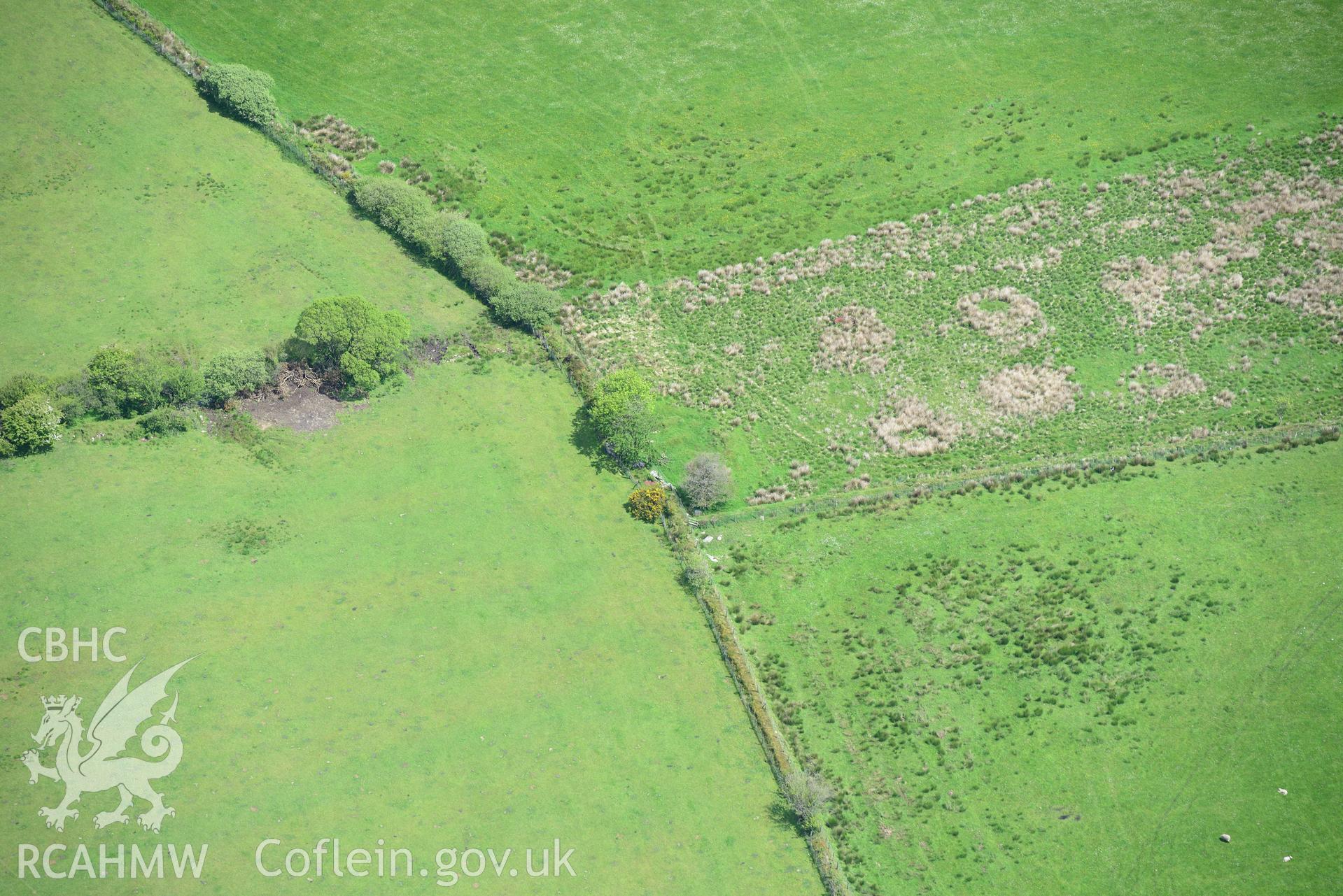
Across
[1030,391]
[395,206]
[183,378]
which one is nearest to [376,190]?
[395,206]

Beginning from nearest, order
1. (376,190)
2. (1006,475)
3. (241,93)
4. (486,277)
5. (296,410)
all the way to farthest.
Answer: (1006,475) → (296,410) → (486,277) → (376,190) → (241,93)

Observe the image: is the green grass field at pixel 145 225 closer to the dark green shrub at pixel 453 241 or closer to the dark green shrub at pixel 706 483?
the dark green shrub at pixel 453 241

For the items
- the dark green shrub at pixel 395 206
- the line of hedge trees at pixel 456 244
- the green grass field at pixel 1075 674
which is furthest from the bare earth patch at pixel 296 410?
the green grass field at pixel 1075 674

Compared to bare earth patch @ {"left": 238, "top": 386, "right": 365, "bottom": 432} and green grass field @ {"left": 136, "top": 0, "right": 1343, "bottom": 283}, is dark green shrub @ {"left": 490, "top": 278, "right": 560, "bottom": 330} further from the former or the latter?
bare earth patch @ {"left": 238, "top": 386, "right": 365, "bottom": 432}

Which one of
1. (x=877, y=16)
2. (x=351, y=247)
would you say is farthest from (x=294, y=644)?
(x=877, y=16)

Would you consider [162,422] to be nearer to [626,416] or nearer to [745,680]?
[626,416]

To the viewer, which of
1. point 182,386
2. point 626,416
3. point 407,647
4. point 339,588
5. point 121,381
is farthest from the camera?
point 182,386
